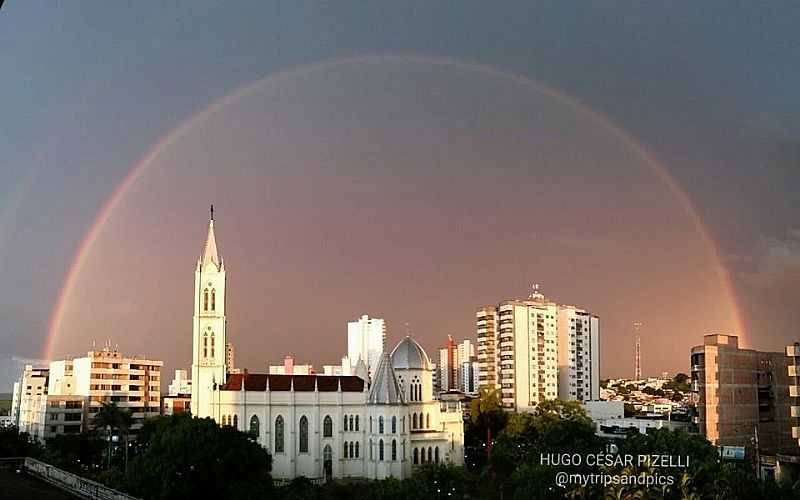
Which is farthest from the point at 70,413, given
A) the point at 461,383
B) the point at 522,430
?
the point at 461,383

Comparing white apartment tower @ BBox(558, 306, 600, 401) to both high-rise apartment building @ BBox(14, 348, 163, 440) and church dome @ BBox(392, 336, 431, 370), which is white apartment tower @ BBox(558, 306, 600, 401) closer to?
church dome @ BBox(392, 336, 431, 370)

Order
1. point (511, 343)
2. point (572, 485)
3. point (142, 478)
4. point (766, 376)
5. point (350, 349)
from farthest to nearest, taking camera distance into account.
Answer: point (350, 349), point (511, 343), point (766, 376), point (142, 478), point (572, 485)

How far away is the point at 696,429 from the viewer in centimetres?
7531

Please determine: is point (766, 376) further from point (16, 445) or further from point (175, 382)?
point (175, 382)

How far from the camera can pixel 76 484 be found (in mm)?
43031

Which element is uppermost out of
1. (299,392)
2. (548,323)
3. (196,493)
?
(548,323)

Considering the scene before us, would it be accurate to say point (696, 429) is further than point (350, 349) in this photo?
No

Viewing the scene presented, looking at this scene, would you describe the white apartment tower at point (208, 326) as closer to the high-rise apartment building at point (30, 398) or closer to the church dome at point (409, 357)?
the church dome at point (409, 357)

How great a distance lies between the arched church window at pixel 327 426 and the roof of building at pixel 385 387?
11.7ft

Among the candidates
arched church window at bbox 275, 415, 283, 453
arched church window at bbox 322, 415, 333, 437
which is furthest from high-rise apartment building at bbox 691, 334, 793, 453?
arched church window at bbox 275, 415, 283, 453

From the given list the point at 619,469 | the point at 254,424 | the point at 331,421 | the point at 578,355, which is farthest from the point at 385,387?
the point at 578,355

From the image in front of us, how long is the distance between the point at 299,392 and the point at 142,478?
26446 millimetres

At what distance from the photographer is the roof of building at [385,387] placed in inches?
2842

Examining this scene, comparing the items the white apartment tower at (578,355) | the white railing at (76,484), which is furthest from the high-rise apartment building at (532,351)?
the white railing at (76,484)
